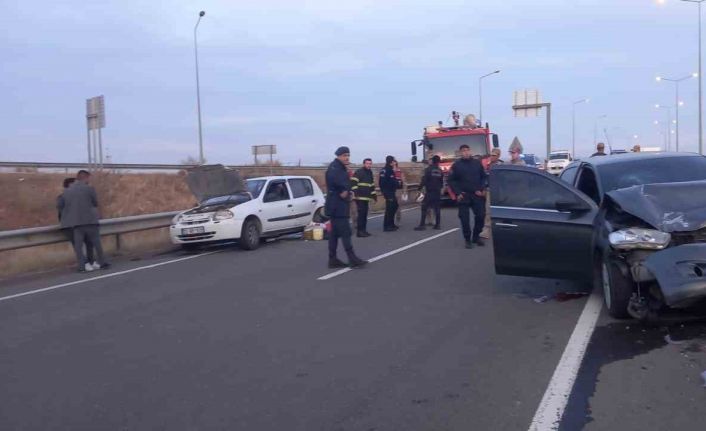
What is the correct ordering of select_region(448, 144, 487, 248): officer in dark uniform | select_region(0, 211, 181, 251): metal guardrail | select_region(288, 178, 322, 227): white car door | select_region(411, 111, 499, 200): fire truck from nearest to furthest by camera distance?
select_region(0, 211, 181, 251): metal guardrail < select_region(448, 144, 487, 248): officer in dark uniform < select_region(288, 178, 322, 227): white car door < select_region(411, 111, 499, 200): fire truck

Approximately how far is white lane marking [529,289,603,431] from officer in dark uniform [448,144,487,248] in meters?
6.08

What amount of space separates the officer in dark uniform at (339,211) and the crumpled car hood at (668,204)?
5.19m

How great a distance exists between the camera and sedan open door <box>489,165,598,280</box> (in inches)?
352

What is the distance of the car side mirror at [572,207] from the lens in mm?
8953

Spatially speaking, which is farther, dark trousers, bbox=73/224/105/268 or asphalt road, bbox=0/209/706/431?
dark trousers, bbox=73/224/105/268

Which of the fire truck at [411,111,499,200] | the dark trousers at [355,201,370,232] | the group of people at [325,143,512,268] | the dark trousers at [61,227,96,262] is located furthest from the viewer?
the fire truck at [411,111,499,200]

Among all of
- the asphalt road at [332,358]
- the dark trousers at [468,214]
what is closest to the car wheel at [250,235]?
the dark trousers at [468,214]

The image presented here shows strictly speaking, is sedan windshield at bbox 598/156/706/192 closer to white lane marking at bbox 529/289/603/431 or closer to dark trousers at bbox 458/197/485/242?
white lane marking at bbox 529/289/603/431

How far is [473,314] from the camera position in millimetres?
8750

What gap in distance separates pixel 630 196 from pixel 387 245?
8.44 meters

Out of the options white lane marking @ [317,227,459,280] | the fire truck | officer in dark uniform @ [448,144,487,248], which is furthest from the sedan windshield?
the fire truck

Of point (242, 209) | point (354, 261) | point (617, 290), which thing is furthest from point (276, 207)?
point (617, 290)

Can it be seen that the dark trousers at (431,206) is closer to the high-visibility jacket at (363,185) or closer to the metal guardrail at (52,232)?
the high-visibility jacket at (363,185)

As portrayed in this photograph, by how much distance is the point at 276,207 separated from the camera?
57.6 ft
